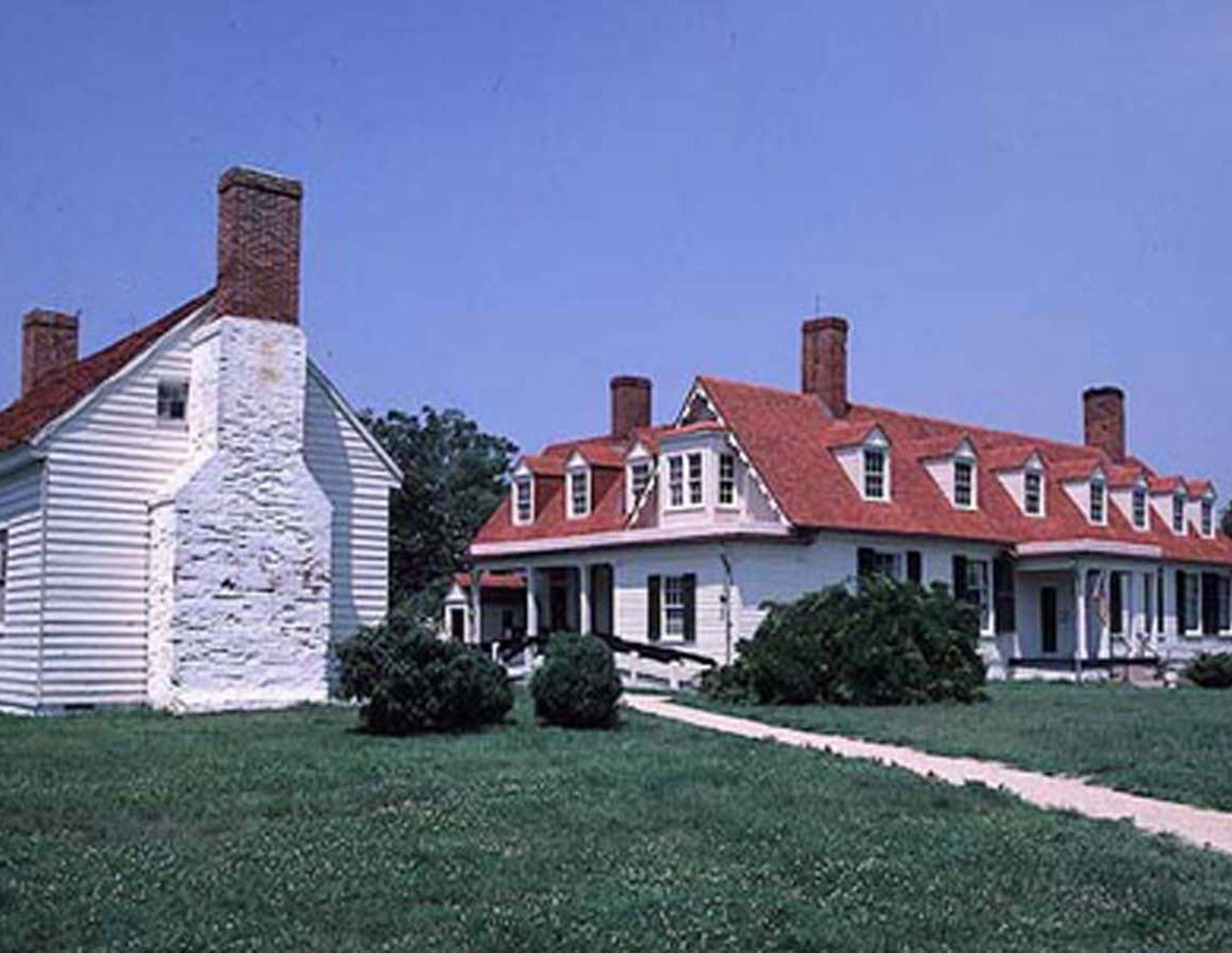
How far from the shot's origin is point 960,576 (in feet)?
117

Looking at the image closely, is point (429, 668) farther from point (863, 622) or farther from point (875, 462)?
point (875, 462)

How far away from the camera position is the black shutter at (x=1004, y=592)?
36625 millimetres

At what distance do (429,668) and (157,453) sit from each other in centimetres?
671

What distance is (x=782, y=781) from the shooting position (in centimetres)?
1338

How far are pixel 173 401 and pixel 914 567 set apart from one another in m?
18.3

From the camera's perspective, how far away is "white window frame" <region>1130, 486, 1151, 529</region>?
42219mm

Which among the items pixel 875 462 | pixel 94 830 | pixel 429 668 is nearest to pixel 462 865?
pixel 94 830

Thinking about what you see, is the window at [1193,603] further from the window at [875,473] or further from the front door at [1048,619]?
the window at [875,473]

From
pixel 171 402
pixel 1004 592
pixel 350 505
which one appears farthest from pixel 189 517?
pixel 1004 592

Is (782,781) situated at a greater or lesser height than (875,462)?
lesser

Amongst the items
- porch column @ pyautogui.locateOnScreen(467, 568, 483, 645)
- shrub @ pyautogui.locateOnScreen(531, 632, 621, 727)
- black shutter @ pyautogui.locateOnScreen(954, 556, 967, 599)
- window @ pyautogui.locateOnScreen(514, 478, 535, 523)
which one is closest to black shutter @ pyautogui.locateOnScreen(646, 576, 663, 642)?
porch column @ pyautogui.locateOnScreen(467, 568, 483, 645)

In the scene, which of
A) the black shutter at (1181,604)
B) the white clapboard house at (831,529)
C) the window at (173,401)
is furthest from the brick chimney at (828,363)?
the window at (173,401)

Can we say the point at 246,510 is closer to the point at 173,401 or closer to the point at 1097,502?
the point at 173,401

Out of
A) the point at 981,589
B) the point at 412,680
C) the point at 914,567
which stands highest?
the point at 914,567
